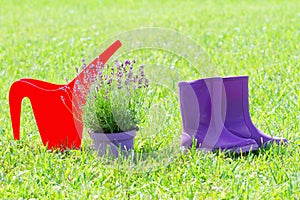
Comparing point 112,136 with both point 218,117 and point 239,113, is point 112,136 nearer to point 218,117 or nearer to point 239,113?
point 218,117

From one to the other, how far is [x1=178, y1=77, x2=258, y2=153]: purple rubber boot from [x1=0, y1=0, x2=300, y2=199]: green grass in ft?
0.28

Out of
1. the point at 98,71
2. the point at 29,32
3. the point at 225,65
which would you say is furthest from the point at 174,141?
the point at 29,32

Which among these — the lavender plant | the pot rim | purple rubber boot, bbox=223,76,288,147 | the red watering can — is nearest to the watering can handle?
the red watering can

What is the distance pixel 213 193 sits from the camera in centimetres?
267

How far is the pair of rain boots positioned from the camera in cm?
322

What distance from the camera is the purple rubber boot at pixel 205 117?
3217 mm

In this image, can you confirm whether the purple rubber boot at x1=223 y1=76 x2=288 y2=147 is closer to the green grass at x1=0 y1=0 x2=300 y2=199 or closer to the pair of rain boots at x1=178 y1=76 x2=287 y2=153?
the pair of rain boots at x1=178 y1=76 x2=287 y2=153

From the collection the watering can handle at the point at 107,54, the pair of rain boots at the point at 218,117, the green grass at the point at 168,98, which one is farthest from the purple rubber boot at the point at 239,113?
the watering can handle at the point at 107,54

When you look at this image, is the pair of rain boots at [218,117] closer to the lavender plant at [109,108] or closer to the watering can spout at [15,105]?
the lavender plant at [109,108]

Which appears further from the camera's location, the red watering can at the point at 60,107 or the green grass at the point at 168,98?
the red watering can at the point at 60,107

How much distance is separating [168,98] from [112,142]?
4.94ft

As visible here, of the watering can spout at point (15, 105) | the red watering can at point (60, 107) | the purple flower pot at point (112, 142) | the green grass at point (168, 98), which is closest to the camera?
the green grass at point (168, 98)

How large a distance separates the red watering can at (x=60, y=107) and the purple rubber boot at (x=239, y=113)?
720 millimetres

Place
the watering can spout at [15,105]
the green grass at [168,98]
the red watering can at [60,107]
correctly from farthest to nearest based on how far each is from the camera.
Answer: the watering can spout at [15,105] < the red watering can at [60,107] < the green grass at [168,98]
